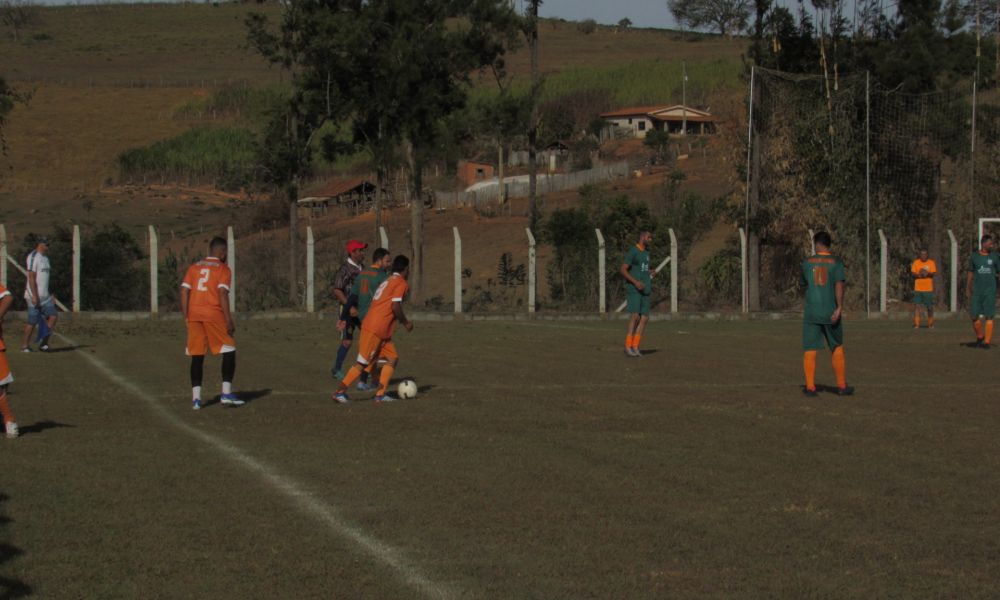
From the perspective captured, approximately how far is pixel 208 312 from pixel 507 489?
186 inches

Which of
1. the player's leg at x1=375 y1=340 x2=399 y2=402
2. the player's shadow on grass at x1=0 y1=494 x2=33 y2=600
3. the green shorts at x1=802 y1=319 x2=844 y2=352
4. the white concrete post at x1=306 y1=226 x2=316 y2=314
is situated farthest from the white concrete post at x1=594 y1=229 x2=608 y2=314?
the player's shadow on grass at x1=0 y1=494 x2=33 y2=600

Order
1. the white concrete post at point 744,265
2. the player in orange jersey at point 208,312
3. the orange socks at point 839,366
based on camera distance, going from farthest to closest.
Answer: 1. the white concrete post at point 744,265
2. the orange socks at point 839,366
3. the player in orange jersey at point 208,312

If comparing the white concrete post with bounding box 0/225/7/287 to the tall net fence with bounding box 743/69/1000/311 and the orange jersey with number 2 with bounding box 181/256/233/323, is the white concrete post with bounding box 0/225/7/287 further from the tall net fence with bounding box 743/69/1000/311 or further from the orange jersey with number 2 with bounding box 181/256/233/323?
the tall net fence with bounding box 743/69/1000/311

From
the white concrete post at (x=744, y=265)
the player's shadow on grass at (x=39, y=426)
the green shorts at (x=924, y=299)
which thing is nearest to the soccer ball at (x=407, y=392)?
the player's shadow on grass at (x=39, y=426)

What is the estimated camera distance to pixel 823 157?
29672 millimetres

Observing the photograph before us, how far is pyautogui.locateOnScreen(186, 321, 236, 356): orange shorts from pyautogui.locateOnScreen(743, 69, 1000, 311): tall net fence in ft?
67.1

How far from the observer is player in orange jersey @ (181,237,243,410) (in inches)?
387

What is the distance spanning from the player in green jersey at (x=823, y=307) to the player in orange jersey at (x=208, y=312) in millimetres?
6425

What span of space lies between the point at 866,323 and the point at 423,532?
21.3m

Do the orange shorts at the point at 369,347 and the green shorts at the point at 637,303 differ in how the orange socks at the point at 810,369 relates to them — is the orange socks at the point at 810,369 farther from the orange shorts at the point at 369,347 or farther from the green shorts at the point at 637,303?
the orange shorts at the point at 369,347

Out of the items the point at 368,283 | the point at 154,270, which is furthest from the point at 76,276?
the point at 368,283

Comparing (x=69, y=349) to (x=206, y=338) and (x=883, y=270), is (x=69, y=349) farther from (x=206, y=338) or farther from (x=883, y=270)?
(x=883, y=270)

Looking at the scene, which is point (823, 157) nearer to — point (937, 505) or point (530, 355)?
point (530, 355)

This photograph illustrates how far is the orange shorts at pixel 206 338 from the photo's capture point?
9875 mm
